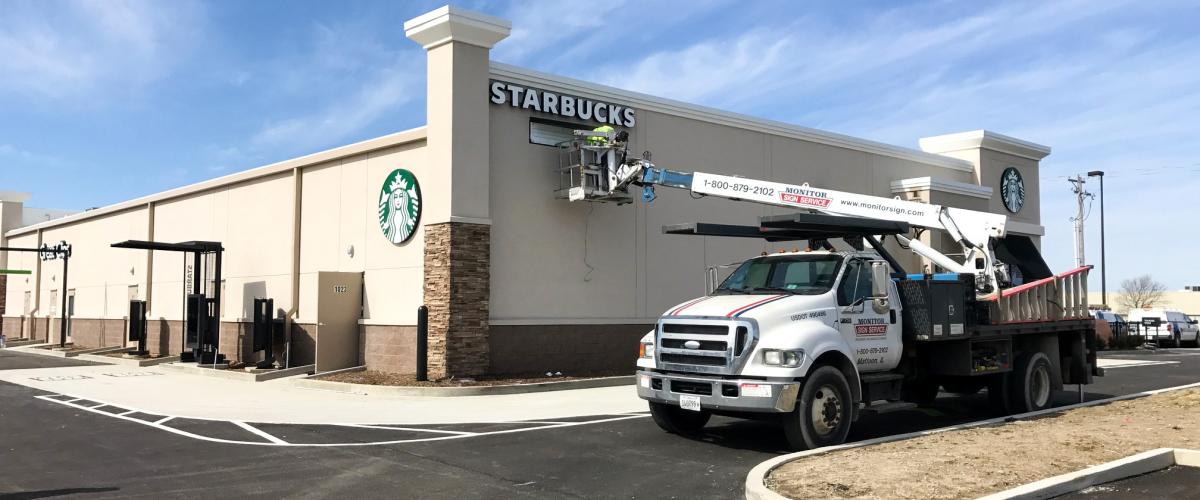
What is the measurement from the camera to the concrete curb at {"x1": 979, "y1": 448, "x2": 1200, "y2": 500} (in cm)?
763

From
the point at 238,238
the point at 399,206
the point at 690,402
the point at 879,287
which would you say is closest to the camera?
the point at 690,402

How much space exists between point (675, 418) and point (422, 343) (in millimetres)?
8695

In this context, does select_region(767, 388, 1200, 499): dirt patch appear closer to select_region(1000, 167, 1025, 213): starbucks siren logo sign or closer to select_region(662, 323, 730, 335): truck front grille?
select_region(662, 323, 730, 335): truck front grille

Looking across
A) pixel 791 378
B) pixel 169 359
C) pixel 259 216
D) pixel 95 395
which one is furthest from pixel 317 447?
pixel 169 359

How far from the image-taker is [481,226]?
19.5 m

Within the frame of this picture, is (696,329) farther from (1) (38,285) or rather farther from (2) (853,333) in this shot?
(1) (38,285)

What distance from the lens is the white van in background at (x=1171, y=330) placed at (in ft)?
132

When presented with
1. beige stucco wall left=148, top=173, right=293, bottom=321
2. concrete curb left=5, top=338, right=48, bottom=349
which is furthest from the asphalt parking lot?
concrete curb left=5, top=338, right=48, bottom=349

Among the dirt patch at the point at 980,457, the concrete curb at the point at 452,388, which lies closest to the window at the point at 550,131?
the concrete curb at the point at 452,388

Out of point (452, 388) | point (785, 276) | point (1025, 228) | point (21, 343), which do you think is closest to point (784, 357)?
point (785, 276)

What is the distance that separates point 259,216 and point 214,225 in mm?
3225

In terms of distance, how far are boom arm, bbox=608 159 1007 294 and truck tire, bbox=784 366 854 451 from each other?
4.87 m

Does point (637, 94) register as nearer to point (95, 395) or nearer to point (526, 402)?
point (526, 402)

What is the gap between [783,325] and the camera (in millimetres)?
10375
